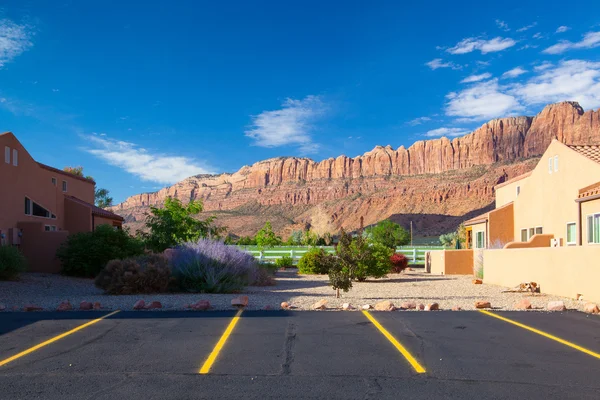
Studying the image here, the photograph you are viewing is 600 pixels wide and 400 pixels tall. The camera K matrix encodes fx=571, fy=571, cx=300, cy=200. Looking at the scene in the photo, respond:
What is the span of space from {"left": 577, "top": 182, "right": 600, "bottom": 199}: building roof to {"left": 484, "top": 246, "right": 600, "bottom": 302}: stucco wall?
8.18 ft

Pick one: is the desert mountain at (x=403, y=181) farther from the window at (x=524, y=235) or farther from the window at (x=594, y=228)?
the window at (x=594, y=228)

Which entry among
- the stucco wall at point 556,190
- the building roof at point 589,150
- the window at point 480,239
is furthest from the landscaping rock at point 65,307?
the window at point 480,239

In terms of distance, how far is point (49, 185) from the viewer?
28.9 meters

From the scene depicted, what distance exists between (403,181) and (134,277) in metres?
98.1

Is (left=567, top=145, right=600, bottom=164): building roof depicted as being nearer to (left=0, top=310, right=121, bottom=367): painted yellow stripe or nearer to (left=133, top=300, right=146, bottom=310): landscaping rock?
(left=133, top=300, right=146, bottom=310): landscaping rock

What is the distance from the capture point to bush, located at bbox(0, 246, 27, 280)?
2062 cm

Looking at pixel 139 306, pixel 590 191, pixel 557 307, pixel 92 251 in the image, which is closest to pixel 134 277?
pixel 139 306

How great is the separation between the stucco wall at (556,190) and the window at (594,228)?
1069 mm

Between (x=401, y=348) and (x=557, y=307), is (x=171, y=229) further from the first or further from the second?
(x=401, y=348)

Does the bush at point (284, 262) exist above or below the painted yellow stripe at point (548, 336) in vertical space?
below

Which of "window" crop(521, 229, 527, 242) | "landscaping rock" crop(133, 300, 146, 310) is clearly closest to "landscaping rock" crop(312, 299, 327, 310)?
"landscaping rock" crop(133, 300, 146, 310)

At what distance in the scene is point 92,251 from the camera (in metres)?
24.6

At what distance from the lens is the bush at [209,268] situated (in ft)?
58.4

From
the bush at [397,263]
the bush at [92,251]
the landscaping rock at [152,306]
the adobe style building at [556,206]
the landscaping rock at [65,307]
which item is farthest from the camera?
the bush at [397,263]
